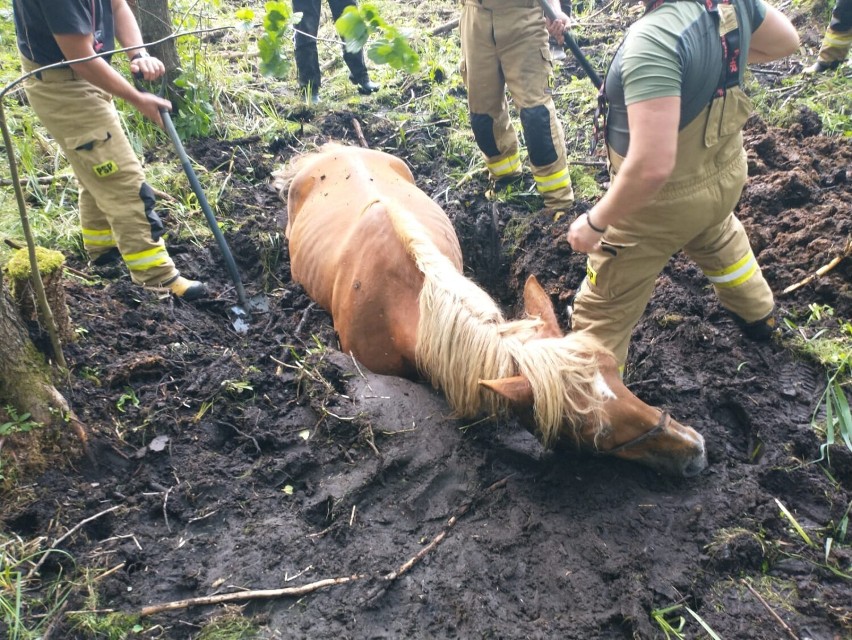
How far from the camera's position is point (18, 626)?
6.39 feet

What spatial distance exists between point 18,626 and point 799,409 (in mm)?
3287

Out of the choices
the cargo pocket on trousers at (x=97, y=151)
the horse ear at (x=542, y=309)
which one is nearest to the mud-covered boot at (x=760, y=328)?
the horse ear at (x=542, y=309)

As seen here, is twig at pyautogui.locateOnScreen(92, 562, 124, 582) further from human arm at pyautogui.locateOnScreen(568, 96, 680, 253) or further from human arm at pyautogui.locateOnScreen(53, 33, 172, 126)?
human arm at pyautogui.locateOnScreen(53, 33, 172, 126)

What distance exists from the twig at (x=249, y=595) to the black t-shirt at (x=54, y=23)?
272 centimetres

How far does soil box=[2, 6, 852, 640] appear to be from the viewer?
2211 millimetres

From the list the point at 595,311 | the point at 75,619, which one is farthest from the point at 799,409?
the point at 75,619

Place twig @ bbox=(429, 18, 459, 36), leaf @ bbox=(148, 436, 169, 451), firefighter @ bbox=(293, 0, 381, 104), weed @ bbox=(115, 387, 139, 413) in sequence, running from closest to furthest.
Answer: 1. leaf @ bbox=(148, 436, 169, 451)
2. weed @ bbox=(115, 387, 139, 413)
3. firefighter @ bbox=(293, 0, 381, 104)
4. twig @ bbox=(429, 18, 459, 36)

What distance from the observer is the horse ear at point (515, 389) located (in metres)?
2.41

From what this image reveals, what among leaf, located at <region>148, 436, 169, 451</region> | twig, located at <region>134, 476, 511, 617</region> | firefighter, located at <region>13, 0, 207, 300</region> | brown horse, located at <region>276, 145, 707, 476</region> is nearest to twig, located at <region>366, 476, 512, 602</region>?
twig, located at <region>134, 476, 511, 617</region>

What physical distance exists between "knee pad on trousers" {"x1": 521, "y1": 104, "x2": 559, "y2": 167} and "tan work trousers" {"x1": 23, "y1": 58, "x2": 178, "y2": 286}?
2638 mm

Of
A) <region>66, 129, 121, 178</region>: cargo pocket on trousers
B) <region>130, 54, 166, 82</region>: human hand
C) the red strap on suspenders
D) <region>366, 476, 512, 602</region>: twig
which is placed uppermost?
<region>130, 54, 166, 82</region>: human hand

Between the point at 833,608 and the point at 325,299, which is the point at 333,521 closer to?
the point at 325,299

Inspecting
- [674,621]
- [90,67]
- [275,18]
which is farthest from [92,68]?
[674,621]

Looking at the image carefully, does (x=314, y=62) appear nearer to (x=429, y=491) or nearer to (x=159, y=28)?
(x=159, y=28)
